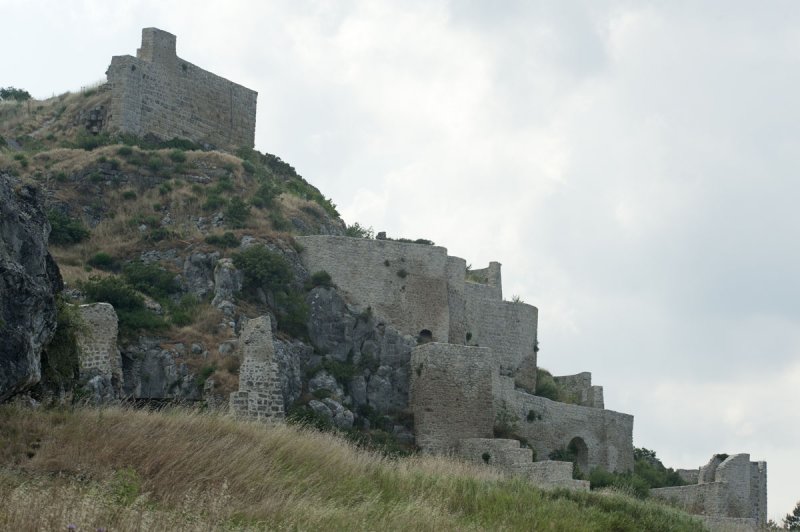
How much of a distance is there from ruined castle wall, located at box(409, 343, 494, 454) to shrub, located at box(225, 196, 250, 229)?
806 centimetres

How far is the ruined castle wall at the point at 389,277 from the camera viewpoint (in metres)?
44.9

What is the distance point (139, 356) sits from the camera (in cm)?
3725

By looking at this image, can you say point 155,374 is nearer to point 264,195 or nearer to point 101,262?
point 101,262

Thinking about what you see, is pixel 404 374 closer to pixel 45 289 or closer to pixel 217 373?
pixel 217 373

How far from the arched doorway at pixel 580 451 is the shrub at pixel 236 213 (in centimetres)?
1331

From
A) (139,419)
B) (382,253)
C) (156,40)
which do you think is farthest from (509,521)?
(156,40)

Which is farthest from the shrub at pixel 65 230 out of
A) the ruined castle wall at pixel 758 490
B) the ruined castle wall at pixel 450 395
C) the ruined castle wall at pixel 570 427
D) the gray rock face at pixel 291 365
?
the ruined castle wall at pixel 758 490

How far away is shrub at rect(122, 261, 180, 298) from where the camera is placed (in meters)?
41.5

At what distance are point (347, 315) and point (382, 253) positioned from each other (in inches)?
110

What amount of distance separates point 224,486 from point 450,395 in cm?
2403

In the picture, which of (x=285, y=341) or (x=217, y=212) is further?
(x=217, y=212)

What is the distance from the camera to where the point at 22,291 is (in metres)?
19.6

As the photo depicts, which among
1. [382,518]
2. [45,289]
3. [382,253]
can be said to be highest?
[382,253]

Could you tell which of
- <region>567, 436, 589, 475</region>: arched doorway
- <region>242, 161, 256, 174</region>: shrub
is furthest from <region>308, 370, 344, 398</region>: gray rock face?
<region>242, 161, 256, 174</region>: shrub
